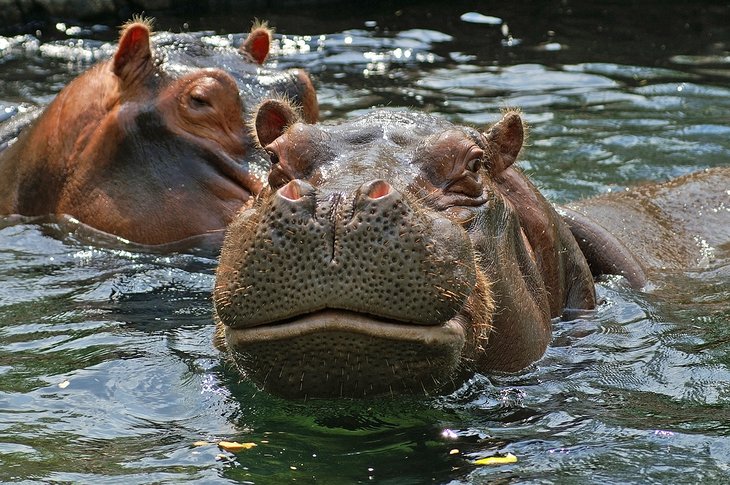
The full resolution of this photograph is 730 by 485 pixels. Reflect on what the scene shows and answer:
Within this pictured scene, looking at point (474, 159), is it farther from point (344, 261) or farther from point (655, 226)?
point (655, 226)

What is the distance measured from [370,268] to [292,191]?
1.22ft

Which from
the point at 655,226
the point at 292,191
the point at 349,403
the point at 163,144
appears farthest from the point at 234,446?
the point at 655,226

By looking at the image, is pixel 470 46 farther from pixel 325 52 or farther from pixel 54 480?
pixel 54 480

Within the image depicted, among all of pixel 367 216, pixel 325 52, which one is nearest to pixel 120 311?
pixel 367 216

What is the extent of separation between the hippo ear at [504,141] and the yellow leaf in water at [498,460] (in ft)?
4.95

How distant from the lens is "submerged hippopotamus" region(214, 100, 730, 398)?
385 centimetres

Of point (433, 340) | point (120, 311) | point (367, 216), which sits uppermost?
point (367, 216)

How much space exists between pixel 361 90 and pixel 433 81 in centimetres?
81

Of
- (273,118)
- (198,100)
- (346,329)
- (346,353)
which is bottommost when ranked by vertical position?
(346,353)

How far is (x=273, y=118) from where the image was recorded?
524cm

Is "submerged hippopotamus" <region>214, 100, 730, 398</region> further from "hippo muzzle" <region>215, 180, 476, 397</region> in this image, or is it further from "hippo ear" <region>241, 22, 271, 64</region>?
"hippo ear" <region>241, 22, 271, 64</region>

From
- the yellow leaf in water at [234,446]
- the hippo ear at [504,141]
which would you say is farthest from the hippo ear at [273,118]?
the yellow leaf in water at [234,446]

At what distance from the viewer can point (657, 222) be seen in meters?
7.45

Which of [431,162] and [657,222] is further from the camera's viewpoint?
[657,222]
